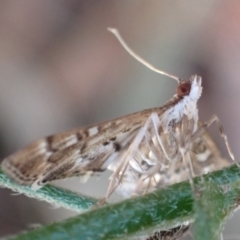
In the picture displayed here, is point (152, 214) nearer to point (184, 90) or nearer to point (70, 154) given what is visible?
point (70, 154)

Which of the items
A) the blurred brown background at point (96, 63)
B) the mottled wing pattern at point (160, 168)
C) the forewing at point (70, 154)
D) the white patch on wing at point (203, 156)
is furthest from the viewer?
the blurred brown background at point (96, 63)

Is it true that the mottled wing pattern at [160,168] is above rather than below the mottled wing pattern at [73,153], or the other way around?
below

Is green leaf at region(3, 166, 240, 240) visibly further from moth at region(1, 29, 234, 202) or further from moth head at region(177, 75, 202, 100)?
moth head at region(177, 75, 202, 100)

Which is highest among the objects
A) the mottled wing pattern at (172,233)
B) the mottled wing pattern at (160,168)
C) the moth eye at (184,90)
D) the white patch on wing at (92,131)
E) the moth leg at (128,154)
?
the moth eye at (184,90)

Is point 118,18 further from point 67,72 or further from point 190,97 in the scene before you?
point 190,97

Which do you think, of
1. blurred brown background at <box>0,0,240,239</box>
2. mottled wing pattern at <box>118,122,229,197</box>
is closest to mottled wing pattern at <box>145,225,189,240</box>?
mottled wing pattern at <box>118,122,229,197</box>

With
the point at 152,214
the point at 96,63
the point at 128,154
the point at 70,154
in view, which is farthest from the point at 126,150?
the point at 96,63

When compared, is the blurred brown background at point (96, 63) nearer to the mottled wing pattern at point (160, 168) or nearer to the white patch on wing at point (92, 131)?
the mottled wing pattern at point (160, 168)

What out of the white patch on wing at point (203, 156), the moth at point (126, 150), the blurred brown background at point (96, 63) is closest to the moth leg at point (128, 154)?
the moth at point (126, 150)
